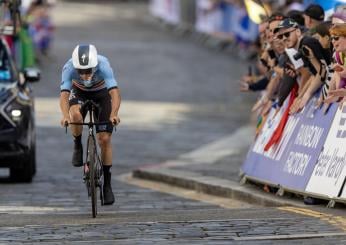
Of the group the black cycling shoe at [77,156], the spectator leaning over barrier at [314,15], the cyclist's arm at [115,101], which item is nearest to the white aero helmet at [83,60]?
the cyclist's arm at [115,101]

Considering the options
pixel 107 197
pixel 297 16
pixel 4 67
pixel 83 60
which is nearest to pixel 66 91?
pixel 83 60

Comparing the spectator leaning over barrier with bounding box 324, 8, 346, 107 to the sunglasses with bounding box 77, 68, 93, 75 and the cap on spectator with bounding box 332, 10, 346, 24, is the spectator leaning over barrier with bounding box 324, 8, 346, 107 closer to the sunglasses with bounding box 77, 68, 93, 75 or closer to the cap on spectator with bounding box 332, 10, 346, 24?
the cap on spectator with bounding box 332, 10, 346, 24

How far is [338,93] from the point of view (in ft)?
46.1

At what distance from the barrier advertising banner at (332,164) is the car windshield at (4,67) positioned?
5.53 metres

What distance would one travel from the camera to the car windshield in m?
18.7

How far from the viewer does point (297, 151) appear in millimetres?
15117

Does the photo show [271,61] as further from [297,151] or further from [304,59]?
[297,151]

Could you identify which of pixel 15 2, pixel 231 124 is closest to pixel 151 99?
pixel 231 124

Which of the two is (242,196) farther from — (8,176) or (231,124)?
(231,124)

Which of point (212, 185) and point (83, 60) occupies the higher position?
point (83, 60)

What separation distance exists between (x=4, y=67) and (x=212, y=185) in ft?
11.2

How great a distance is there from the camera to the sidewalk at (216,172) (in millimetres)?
15891

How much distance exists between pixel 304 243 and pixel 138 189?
7019mm

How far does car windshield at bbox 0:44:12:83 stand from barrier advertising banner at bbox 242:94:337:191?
384 cm
